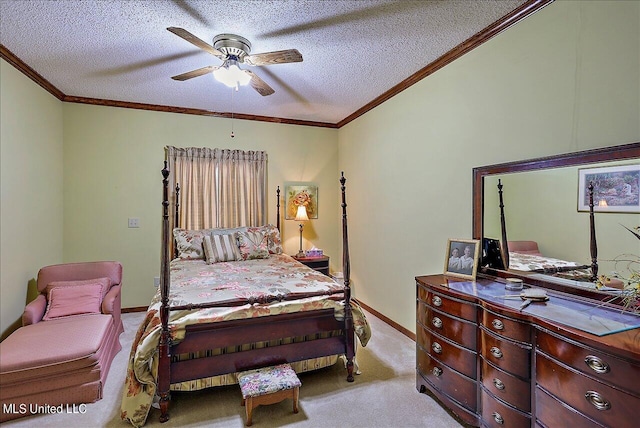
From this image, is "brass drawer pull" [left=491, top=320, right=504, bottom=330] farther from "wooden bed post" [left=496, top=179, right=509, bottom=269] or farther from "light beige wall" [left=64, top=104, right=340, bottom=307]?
"light beige wall" [left=64, top=104, right=340, bottom=307]

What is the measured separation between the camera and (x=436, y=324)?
2.19m

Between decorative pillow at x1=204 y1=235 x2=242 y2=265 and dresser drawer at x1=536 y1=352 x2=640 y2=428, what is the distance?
10.0 feet

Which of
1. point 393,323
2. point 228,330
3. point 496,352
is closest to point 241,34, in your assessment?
point 228,330

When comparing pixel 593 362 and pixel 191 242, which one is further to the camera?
pixel 191 242

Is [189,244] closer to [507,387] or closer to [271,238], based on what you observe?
[271,238]

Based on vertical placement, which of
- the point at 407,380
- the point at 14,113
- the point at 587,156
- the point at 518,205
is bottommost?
the point at 407,380

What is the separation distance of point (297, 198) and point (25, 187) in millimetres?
3056

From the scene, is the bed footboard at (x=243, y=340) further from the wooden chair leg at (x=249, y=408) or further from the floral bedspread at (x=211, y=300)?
the wooden chair leg at (x=249, y=408)

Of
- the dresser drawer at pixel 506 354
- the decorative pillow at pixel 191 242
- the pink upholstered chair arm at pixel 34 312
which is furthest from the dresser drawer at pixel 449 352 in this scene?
the pink upholstered chair arm at pixel 34 312

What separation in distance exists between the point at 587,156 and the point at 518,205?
0.53 meters

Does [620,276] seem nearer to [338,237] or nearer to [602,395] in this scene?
[602,395]

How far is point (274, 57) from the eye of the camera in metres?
2.42

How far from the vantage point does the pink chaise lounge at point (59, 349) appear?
2033 mm

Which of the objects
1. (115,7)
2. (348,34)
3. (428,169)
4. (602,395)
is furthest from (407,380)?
(115,7)
